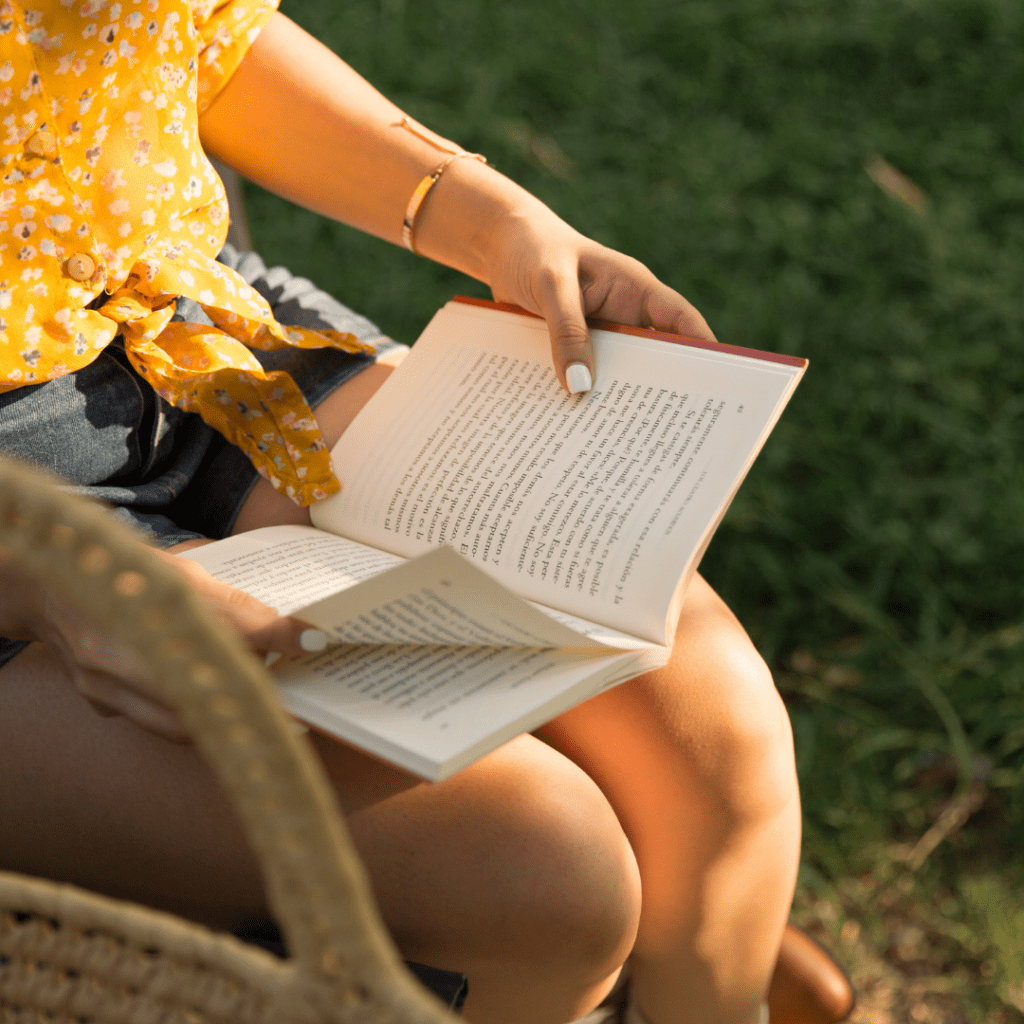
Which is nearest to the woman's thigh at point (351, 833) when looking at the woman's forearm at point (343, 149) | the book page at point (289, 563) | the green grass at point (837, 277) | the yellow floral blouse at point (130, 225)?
the book page at point (289, 563)

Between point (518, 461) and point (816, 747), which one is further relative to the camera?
point (816, 747)

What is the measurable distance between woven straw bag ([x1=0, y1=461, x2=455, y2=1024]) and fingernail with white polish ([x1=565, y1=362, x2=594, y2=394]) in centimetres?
48

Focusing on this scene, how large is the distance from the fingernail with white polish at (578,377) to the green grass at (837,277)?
26.6 inches

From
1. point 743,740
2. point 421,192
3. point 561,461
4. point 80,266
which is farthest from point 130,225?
point 743,740

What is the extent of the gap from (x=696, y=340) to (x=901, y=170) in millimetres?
1538

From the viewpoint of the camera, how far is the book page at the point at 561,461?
0.67 metres

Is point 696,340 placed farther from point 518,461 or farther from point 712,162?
point 712,162

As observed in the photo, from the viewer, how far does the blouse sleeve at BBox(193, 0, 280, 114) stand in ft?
2.79

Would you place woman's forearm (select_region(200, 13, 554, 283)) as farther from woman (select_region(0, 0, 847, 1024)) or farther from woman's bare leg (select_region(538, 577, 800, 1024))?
woman's bare leg (select_region(538, 577, 800, 1024))

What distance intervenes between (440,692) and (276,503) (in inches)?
12.9

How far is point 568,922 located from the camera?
0.60 metres

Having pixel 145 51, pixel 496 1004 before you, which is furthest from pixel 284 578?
pixel 145 51

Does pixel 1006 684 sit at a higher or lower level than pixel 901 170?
lower

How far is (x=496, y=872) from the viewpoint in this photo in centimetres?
60
